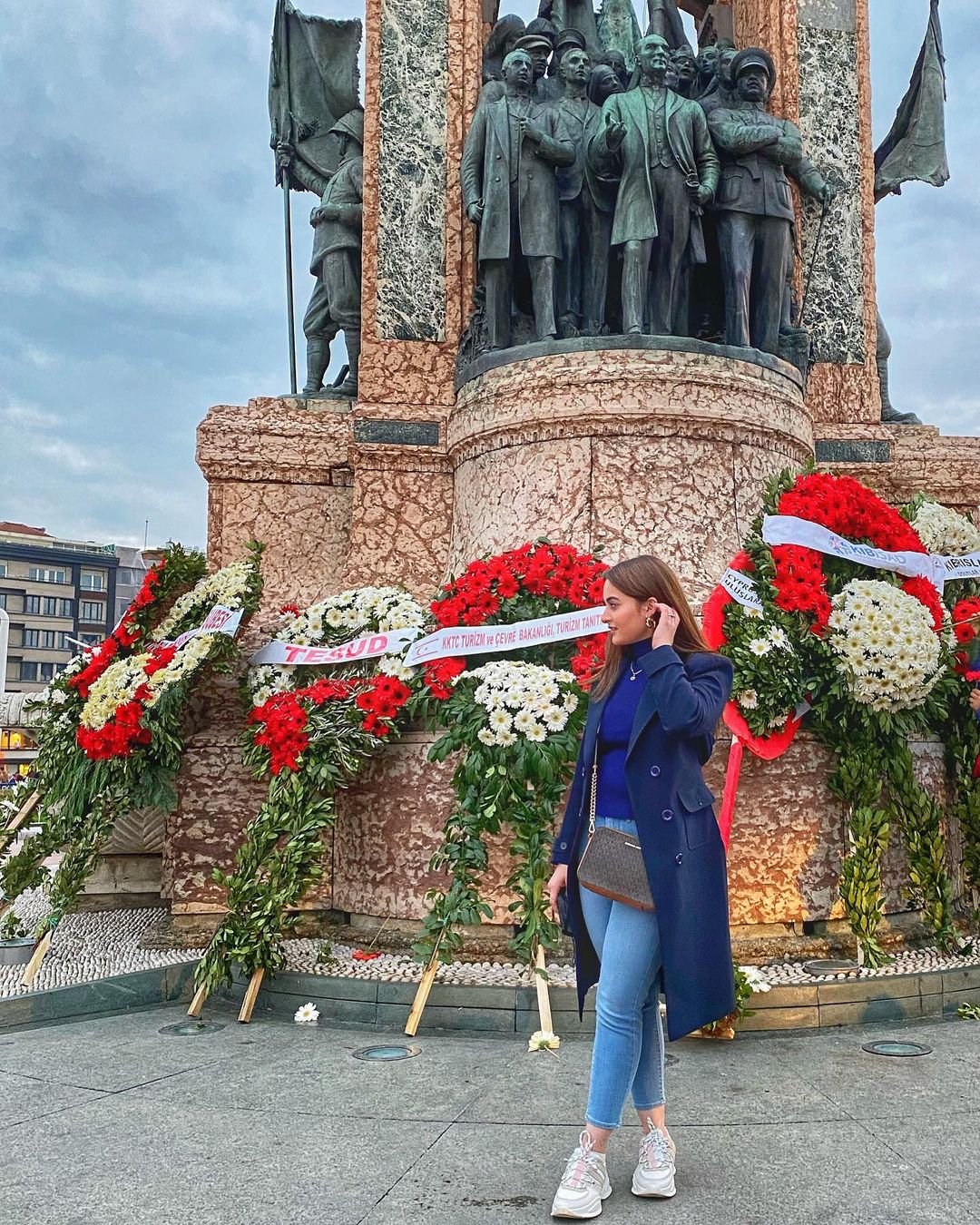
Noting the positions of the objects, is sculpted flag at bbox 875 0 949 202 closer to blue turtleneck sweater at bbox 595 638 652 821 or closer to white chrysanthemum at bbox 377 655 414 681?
white chrysanthemum at bbox 377 655 414 681

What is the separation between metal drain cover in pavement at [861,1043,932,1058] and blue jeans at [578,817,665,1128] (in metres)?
1.68

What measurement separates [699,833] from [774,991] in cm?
208

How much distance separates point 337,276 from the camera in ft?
27.4

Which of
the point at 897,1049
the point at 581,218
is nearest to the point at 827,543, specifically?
the point at 897,1049

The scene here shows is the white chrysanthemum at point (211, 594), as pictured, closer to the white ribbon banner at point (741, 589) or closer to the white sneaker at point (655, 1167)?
the white ribbon banner at point (741, 589)

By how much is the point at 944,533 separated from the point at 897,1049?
3.08 metres

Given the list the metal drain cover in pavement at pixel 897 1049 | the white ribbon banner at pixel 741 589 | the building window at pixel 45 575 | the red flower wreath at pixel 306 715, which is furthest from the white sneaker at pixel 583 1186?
the building window at pixel 45 575

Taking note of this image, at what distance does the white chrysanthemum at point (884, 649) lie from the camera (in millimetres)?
5145

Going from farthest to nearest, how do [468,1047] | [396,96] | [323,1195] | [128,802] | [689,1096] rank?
[396,96]
[128,802]
[468,1047]
[689,1096]
[323,1195]

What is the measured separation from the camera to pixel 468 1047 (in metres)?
4.34

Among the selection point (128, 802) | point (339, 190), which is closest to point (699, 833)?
point (128, 802)

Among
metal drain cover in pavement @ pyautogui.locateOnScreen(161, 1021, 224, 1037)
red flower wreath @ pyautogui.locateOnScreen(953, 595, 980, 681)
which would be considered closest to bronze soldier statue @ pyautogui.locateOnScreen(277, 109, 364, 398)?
red flower wreath @ pyautogui.locateOnScreen(953, 595, 980, 681)

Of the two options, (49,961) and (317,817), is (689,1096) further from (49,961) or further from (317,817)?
(49,961)

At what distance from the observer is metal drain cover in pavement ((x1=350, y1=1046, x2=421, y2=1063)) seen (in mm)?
4160
